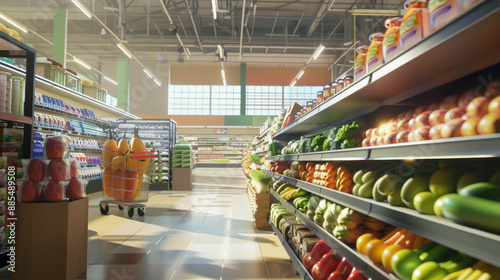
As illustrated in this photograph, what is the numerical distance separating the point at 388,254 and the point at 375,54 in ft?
3.16

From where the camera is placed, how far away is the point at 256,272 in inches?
120

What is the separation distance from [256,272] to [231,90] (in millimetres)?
21402

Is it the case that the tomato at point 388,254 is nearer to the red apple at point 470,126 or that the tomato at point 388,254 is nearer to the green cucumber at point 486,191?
the green cucumber at point 486,191

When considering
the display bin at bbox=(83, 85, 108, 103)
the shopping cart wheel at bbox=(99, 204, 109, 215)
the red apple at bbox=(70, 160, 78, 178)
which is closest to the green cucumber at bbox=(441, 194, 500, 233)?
the red apple at bbox=(70, 160, 78, 178)

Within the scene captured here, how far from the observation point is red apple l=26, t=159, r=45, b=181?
2.71 m

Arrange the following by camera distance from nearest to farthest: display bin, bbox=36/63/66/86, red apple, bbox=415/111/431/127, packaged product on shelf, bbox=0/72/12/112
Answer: red apple, bbox=415/111/431/127 < packaged product on shelf, bbox=0/72/12/112 < display bin, bbox=36/63/66/86

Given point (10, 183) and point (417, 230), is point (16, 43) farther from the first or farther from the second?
point (417, 230)

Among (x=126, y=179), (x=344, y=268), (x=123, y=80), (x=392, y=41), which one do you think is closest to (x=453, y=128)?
(x=392, y=41)

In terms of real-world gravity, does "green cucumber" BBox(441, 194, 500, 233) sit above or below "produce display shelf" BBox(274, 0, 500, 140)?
below

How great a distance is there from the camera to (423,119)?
1.49 metres

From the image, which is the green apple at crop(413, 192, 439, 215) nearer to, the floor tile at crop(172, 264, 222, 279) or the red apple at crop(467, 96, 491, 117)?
the red apple at crop(467, 96, 491, 117)

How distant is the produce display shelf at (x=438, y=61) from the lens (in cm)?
100

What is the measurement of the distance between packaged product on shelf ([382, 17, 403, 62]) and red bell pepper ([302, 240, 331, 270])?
1.48 metres

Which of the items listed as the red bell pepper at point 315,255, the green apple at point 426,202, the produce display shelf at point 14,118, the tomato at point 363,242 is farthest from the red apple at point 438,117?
the produce display shelf at point 14,118
